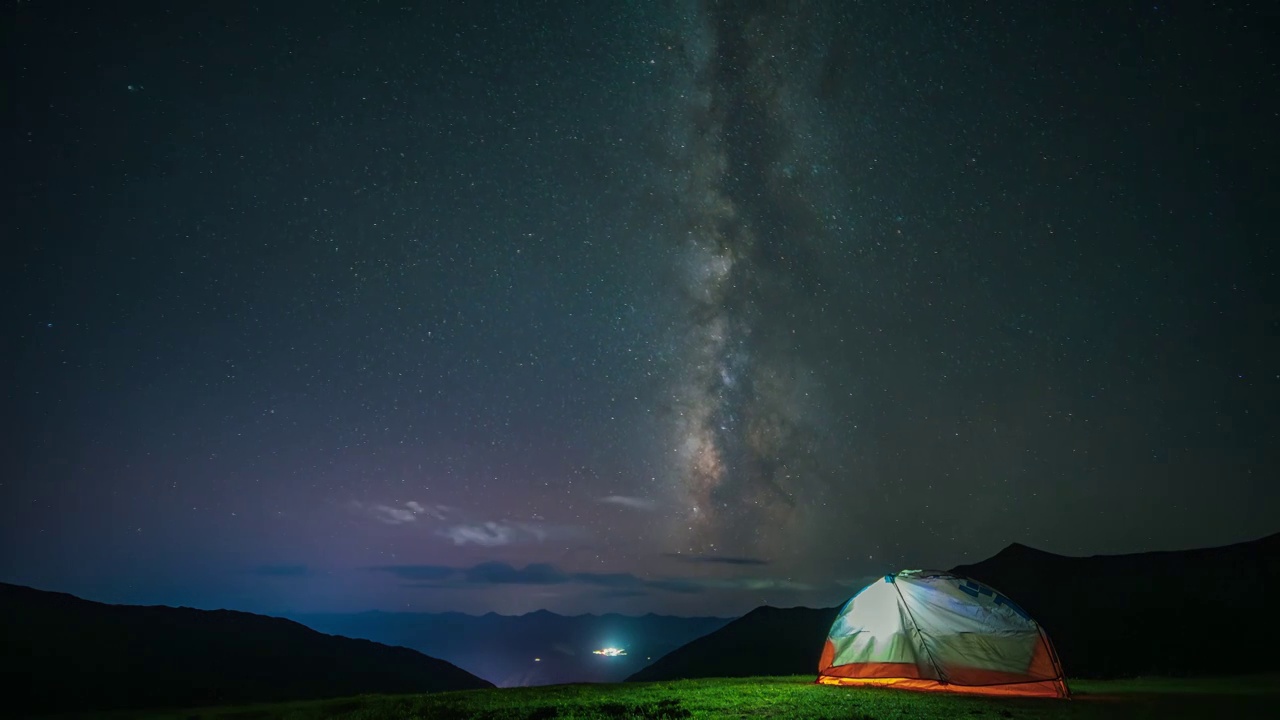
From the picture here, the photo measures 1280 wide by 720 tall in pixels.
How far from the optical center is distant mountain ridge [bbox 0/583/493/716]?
6696cm

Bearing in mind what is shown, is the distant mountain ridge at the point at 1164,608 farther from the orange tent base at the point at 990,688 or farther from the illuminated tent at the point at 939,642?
the orange tent base at the point at 990,688

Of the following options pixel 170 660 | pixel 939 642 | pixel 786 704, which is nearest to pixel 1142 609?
pixel 939 642

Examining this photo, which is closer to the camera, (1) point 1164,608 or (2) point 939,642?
(2) point 939,642

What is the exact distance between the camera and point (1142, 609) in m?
71.6

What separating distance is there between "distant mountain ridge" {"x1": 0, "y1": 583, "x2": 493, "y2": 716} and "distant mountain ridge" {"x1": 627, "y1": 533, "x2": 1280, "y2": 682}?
5234 centimetres

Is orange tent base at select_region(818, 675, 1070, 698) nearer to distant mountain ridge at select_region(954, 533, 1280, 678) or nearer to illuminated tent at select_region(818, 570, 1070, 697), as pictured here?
illuminated tent at select_region(818, 570, 1070, 697)

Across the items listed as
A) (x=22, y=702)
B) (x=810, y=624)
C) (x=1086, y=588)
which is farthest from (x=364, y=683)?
(x=1086, y=588)

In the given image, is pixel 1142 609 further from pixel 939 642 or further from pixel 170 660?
pixel 170 660

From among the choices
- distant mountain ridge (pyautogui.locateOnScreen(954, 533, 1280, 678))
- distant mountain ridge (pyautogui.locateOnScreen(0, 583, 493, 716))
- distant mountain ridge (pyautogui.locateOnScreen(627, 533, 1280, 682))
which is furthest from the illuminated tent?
distant mountain ridge (pyautogui.locateOnScreen(954, 533, 1280, 678))

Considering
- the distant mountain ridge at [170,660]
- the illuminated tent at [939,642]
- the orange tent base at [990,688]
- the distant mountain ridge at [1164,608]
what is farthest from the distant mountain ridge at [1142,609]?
the distant mountain ridge at [170,660]

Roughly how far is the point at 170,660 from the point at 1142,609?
4869 inches

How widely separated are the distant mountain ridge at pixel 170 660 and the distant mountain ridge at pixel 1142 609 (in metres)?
52.3

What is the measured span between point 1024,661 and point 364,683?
104134 mm

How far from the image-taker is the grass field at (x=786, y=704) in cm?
1234
